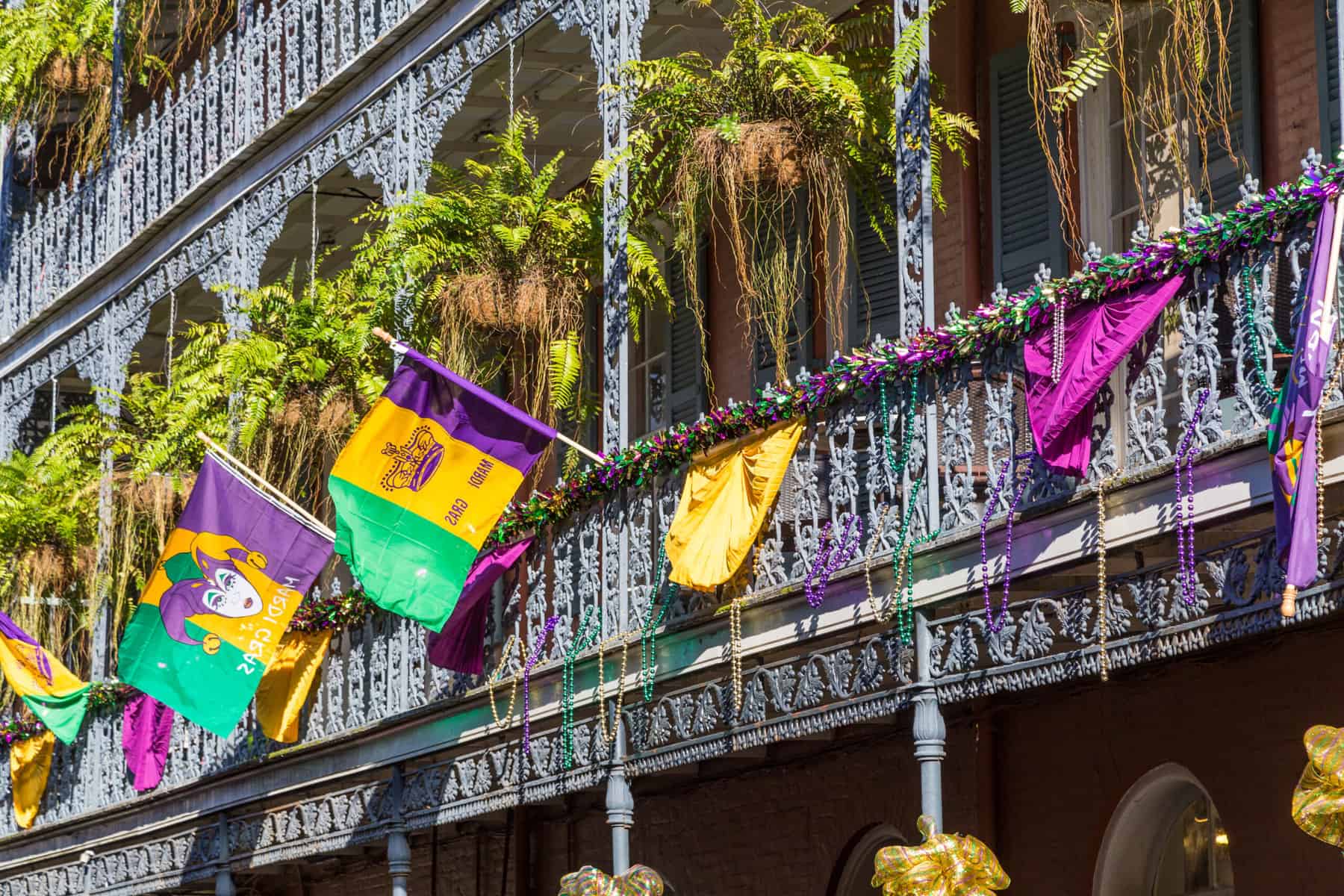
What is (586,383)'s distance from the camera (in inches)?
636

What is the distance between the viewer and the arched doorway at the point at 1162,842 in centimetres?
1055

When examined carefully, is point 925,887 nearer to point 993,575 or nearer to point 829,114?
point 993,575

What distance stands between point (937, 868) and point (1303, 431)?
2431 mm

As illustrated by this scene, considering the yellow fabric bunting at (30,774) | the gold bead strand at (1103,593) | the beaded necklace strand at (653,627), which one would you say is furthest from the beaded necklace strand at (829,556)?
the yellow fabric bunting at (30,774)

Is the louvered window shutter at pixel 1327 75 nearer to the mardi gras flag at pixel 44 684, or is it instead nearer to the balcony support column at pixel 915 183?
the balcony support column at pixel 915 183

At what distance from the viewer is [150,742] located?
1620 cm

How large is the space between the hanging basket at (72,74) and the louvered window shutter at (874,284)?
8876 millimetres

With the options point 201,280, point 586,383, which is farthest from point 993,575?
point 201,280

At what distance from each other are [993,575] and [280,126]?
871cm

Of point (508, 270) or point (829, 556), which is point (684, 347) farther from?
point (829, 556)

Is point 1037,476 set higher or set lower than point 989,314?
lower

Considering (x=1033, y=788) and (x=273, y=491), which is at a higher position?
(x=273, y=491)

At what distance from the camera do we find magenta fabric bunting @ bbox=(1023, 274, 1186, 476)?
853cm

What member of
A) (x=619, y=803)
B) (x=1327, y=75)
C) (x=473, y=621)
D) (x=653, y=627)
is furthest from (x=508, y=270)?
(x=1327, y=75)
